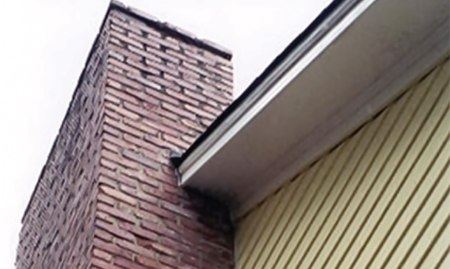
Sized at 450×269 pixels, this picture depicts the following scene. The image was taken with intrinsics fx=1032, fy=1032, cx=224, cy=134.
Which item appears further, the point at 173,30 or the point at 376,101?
the point at 173,30

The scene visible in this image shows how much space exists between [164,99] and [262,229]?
120 centimetres

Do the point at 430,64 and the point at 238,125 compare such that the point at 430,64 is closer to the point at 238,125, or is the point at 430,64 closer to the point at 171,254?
the point at 238,125

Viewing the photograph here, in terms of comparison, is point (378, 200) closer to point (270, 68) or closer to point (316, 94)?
point (316, 94)

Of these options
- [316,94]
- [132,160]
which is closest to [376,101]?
[316,94]

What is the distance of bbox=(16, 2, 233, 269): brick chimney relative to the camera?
593 centimetres

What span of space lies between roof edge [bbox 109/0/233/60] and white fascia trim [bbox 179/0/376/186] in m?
1.23

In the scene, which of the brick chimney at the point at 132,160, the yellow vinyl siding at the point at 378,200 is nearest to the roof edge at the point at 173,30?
the brick chimney at the point at 132,160

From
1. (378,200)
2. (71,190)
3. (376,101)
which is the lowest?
(378,200)

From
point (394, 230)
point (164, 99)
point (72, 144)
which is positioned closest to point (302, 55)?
point (394, 230)

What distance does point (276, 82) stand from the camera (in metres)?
5.65

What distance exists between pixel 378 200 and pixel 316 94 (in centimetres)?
80

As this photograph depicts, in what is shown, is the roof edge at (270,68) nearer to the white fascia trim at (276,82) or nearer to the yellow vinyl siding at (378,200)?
the white fascia trim at (276,82)

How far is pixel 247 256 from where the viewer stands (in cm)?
613

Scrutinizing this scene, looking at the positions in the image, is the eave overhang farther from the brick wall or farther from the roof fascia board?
the brick wall
